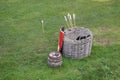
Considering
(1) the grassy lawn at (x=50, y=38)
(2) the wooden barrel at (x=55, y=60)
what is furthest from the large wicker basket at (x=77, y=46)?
(2) the wooden barrel at (x=55, y=60)

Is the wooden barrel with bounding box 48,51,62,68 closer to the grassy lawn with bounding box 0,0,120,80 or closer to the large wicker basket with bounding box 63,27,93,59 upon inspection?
the grassy lawn with bounding box 0,0,120,80

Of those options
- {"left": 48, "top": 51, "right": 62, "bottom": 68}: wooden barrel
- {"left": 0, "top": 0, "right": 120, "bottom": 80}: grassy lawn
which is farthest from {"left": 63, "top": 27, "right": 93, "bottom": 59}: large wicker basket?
{"left": 48, "top": 51, "right": 62, "bottom": 68}: wooden barrel

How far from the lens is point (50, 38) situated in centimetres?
966

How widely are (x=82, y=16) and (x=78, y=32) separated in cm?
242

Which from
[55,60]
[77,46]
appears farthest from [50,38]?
[55,60]

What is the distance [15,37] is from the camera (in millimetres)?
9758

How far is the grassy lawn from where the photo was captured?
788 centimetres

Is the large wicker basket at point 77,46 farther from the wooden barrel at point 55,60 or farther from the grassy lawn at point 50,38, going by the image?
the wooden barrel at point 55,60

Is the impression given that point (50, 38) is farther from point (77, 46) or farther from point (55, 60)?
point (55, 60)

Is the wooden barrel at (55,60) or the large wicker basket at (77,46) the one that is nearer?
the wooden barrel at (55,60)

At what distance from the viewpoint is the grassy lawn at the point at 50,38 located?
310 inches

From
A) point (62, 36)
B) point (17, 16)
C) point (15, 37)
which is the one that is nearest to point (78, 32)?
point (62, 36)

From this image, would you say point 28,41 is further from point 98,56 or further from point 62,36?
point 98,56

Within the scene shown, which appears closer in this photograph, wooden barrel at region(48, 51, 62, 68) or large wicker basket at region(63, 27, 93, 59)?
wooden barrel at region(48, 51, 62, 68)
